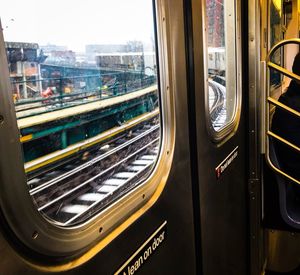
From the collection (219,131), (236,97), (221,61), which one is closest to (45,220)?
(219,131)

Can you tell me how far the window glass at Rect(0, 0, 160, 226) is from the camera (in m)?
0.91

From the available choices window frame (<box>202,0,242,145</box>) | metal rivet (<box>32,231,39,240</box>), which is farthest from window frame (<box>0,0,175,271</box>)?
window frame (<box>202,0,242,145</box>)

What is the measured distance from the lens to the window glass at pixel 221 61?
6.71 feet

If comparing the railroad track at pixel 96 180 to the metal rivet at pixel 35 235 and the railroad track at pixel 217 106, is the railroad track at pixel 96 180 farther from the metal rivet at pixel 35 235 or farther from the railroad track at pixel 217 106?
the railroad track at pixel 217 106

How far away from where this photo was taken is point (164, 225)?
1.47 meters

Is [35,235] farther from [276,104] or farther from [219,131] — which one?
[276,104]

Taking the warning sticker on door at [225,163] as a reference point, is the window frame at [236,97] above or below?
above

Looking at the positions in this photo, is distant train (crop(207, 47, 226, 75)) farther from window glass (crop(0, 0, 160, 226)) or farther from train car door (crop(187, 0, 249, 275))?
window glass (crop(0, 0, 160, 226))

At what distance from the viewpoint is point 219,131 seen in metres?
2.07

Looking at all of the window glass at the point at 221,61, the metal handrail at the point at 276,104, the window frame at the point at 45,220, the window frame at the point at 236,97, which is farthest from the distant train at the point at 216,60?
the window frame at the point at 45,220

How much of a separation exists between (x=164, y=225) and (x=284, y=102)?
1.64m

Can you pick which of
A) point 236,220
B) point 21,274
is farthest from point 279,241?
point 21,274

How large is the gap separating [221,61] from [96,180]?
1408 millimetres

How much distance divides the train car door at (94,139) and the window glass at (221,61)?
0.50m
